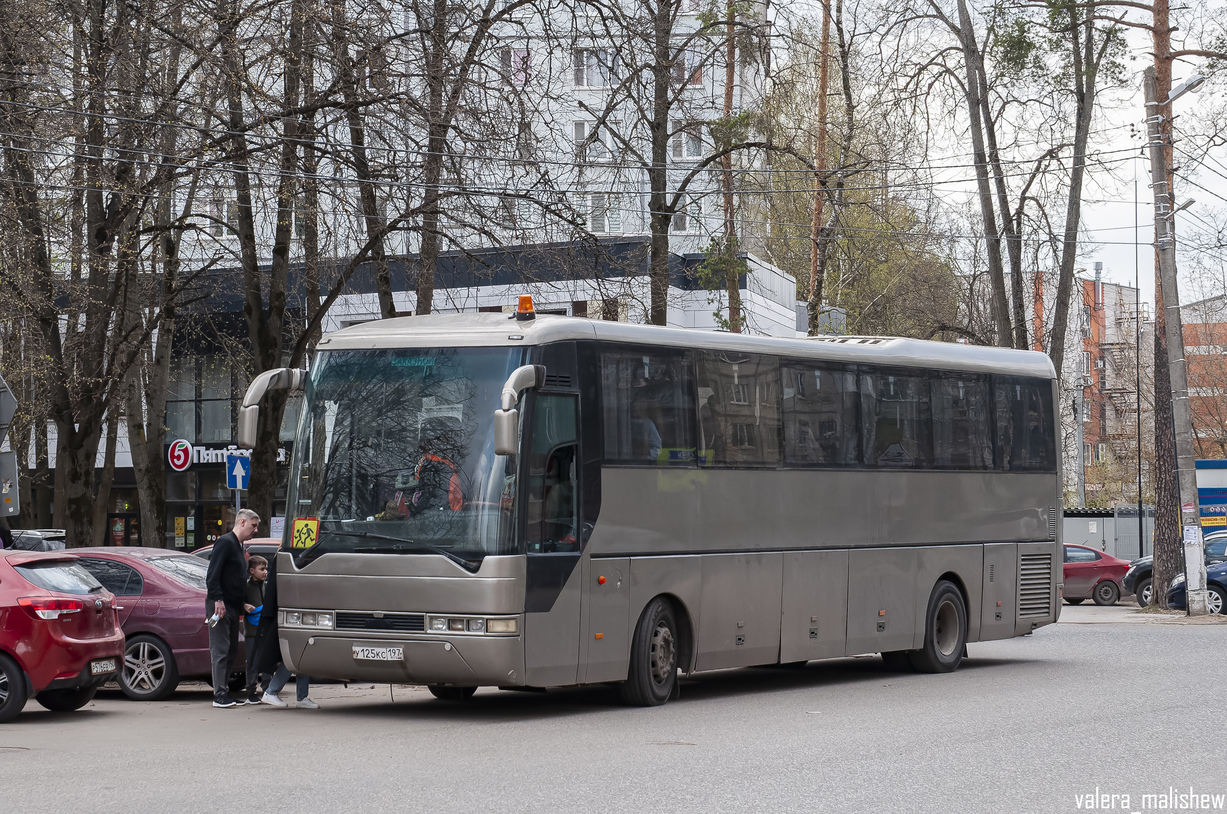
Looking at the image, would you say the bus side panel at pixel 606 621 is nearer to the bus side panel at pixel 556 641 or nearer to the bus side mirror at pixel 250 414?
the bus side panel at pixel 556 641

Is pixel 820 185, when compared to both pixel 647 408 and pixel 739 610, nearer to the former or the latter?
pixel 739 610

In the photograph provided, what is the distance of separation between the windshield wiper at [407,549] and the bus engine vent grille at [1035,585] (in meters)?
8.90

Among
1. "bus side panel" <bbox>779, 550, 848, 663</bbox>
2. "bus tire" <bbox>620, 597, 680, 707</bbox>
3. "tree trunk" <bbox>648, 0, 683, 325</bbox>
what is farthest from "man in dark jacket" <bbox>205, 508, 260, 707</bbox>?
"tree trunk" <bbox>648, 0, 683, 325</bbox>

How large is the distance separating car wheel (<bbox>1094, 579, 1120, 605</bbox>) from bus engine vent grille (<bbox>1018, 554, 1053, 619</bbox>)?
17.4 metres

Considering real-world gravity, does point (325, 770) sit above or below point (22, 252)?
below

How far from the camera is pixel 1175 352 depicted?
28594 mm

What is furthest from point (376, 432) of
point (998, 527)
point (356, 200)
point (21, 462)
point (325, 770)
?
point (21, 462)

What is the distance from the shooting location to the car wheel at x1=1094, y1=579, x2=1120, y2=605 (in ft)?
117

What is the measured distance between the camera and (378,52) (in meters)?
20.2

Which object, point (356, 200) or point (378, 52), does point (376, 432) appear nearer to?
point (378, 52)

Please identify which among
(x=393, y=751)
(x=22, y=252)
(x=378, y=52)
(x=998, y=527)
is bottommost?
(x=393, y=751)

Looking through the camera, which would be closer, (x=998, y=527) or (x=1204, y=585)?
(x=998, y=527)

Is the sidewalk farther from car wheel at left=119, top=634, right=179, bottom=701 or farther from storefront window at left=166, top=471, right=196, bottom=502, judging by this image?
storefront window at left=166, top=471, right=196, bottom=502

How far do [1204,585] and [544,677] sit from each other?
18.9 meters
